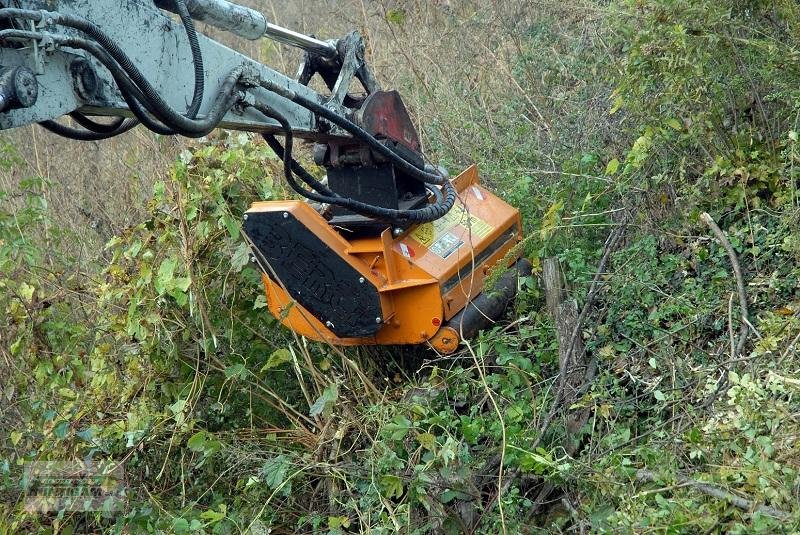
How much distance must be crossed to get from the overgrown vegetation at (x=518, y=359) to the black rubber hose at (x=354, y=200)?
560mm

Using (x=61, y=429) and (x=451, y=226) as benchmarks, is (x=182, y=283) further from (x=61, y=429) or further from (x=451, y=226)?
(x=451, y=226)

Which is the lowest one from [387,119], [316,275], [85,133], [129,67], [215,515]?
[215,515]

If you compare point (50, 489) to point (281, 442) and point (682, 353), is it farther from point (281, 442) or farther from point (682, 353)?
point (682, 353)

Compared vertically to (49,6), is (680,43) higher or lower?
lower

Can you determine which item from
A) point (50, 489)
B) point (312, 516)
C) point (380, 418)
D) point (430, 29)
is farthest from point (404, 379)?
point (430, 29)

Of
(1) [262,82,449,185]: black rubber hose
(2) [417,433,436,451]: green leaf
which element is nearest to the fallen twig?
(2) [417,433,436,451]: green leaf

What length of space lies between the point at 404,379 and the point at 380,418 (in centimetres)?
56

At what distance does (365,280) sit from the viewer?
4359mm

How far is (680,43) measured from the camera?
4.28 metres

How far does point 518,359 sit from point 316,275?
1.05 m

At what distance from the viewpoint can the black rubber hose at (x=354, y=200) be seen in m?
3.81

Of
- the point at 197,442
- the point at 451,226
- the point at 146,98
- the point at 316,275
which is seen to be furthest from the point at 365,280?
the point at 146,98

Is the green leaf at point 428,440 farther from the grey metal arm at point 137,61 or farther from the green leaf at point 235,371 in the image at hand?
the grey metal arm at point 137,61

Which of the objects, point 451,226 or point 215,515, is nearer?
point 215,515
